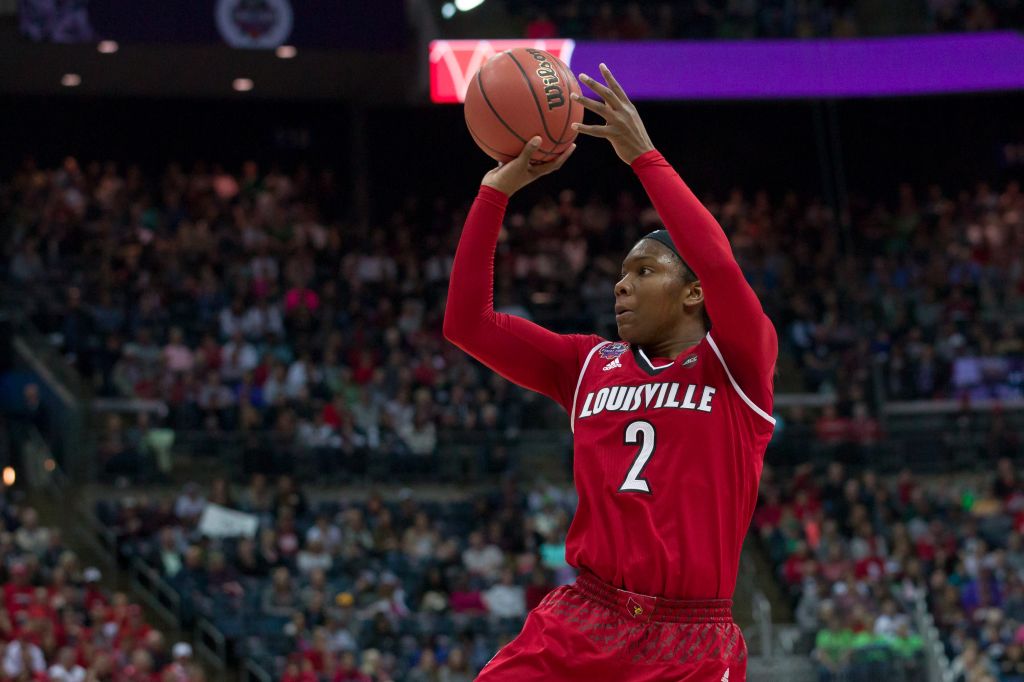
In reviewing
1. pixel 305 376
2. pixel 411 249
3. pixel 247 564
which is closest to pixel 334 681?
pixel 247 564

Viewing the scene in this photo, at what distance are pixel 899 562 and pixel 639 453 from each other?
12.7 meters

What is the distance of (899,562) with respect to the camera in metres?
16.5

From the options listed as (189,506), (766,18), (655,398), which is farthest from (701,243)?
(766,18)

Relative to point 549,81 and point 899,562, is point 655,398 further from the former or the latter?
point 899,562

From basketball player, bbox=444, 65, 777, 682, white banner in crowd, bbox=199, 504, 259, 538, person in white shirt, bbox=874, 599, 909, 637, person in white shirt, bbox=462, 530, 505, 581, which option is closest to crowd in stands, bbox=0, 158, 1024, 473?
white banner in crowd, bbox=199, 504, 259, 538

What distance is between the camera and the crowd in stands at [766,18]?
2181 centimetres

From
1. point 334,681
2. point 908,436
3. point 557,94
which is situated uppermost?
point 557,94

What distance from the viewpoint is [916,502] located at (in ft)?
57.5

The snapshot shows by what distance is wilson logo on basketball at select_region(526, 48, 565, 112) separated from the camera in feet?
15.6

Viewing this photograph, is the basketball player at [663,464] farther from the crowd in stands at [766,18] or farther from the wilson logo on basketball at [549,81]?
the crowd in stands at [766,18]

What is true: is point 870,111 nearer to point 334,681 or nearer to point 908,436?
point 908,436

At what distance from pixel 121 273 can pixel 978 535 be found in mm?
10593

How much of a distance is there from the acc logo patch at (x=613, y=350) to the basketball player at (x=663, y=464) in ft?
0.25

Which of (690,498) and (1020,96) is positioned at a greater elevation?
(1020,96)
